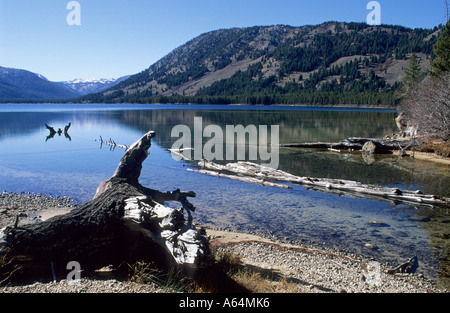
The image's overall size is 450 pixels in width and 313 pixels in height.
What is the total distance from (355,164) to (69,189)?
24.3m

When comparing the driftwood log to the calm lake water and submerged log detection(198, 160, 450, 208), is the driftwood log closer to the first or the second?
the calm lake water

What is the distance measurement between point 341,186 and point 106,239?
1635 cm

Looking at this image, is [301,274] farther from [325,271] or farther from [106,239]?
[106,239]

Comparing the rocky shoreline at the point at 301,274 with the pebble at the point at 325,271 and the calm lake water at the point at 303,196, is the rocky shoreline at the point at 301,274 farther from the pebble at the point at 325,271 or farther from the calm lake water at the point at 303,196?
the calm lake water at the point at 303,196

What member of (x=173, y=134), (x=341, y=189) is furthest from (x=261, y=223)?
(x=173, y=134)

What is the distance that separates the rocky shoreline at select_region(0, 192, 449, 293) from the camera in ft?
23.6

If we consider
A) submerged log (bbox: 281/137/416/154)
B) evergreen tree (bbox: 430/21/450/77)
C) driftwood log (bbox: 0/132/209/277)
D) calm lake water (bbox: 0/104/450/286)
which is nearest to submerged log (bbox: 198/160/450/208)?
calm lake water (bbox: 0/104/450/286)

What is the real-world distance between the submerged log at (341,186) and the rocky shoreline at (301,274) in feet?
28.9

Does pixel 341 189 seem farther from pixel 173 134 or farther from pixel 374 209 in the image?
pixel 173 134

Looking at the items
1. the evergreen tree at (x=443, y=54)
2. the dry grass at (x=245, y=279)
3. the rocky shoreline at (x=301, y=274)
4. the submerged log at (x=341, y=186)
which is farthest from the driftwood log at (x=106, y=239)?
the evergreen tree at (x=443, y=54)

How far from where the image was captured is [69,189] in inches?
842

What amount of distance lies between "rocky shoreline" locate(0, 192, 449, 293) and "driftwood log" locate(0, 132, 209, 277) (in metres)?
0.67

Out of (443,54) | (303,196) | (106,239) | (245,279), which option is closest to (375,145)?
(303,196)

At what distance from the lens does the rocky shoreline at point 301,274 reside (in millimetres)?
7195
